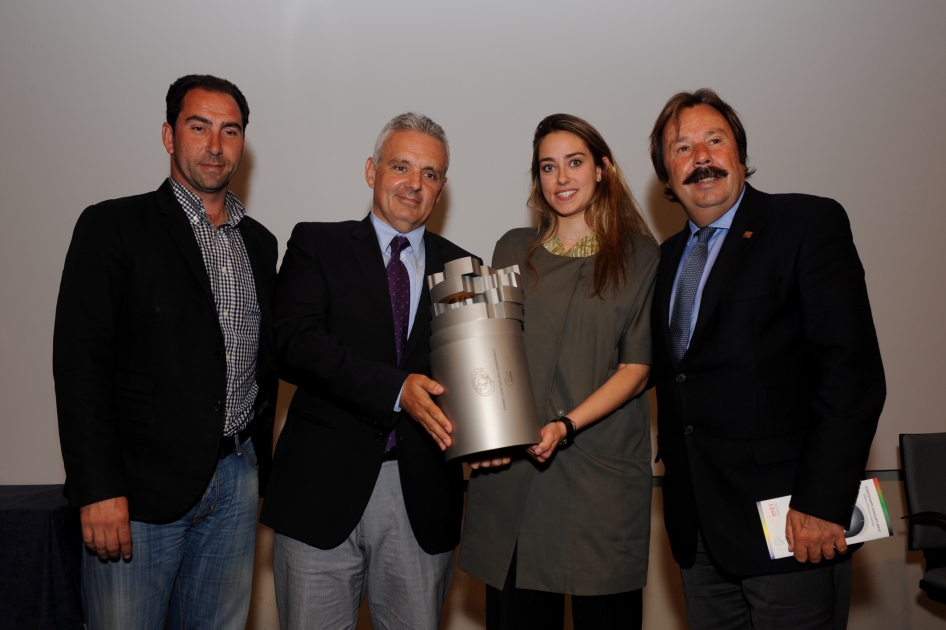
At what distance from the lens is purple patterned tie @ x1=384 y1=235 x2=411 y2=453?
2029 mm

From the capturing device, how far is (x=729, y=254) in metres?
1.91

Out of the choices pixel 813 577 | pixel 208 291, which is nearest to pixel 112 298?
pixel 208 291

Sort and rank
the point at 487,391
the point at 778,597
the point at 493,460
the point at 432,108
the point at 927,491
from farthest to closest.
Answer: the point at 432,108, the point at 927,491, the point at 493,460, the point at 778,597, the point at 487,391

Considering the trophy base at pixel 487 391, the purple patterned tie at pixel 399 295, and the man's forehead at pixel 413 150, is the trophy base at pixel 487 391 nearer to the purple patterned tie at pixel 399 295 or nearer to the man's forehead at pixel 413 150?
the purple patterned tie at pixel 399 295

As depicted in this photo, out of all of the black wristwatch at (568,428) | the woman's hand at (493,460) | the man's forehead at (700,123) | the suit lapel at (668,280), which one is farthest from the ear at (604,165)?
the woman's hand at (493,460)

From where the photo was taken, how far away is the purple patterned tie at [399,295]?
2.03 metres

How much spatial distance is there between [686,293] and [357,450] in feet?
3.59

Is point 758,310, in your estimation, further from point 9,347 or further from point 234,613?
point 9,347

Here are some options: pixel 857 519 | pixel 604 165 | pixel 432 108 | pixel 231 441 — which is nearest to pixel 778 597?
pixel 857 519

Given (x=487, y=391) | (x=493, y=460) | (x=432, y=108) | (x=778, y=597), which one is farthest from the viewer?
(x=432, y=108)

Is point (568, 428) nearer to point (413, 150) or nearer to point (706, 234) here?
point (706, 234)

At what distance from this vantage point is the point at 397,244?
2.14m

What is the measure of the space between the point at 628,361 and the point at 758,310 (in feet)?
1.28

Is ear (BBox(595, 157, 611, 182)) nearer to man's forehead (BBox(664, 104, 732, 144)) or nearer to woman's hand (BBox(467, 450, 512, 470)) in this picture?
man's forehead (BBox(664, 104, 732, 144))
